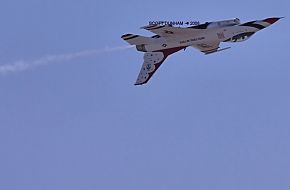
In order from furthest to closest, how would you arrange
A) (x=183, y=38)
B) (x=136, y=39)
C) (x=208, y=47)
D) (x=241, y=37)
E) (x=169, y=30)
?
(x=208, y=47)
(x=241, y=37)
(x=136, y=39)
(x=183, y=38)
(x=169, y=30)

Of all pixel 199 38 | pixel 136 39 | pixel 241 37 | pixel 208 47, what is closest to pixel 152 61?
pixel 136 39

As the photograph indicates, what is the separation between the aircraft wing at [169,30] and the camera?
137375mm

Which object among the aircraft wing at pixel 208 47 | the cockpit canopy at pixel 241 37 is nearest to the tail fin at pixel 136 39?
the aircraft wing at pixel 208 47

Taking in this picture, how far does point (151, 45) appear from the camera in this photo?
458 ft

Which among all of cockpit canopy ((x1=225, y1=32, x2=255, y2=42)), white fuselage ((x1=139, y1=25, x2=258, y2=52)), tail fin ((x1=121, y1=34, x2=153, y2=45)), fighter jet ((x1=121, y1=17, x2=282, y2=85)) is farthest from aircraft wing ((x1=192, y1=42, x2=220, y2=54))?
tail fin ((x1=121, y1=34, x2=153, y2=45))

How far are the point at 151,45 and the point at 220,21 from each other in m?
8.19

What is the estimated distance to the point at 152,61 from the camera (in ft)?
459

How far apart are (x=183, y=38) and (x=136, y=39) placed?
5323 millimetres

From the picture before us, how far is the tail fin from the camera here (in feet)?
458

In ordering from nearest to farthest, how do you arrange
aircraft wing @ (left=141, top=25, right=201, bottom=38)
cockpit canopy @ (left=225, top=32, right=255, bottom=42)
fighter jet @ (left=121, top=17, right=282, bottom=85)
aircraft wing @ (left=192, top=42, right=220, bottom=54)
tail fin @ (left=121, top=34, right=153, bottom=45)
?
1. aircraft wing @ (left=141, top=25, right=201, bottom=38)
2. fighter jet @ (left=121, top=17, right=282, bottom=85)
3. tail fin @ (left=121, top=34, right=153, bottom=45)
4. cockpit canopy @ (left=225, top=32, right=255, bottom=42)
5. aircraft wing @ (left=192, top=42, right=220, bottom=54)

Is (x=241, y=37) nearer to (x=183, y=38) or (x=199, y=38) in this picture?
(x=199, y=38)

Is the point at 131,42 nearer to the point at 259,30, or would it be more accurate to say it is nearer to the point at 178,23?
the point at 178,23

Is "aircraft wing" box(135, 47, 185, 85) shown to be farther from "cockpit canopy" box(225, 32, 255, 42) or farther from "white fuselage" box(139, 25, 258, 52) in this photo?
"cockpit canopy" box(225, 32, 255, 42)

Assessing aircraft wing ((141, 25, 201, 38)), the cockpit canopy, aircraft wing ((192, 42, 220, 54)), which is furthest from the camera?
aircraft wing ((192, 42, 220, 54))
